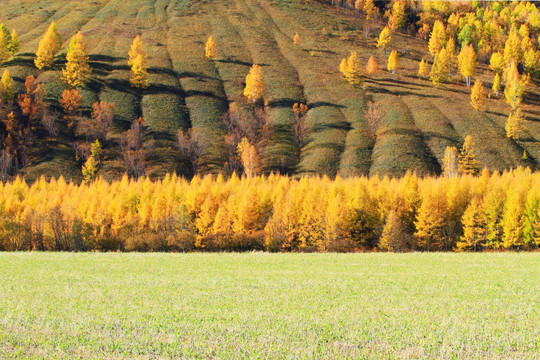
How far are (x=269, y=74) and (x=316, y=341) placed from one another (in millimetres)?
184397

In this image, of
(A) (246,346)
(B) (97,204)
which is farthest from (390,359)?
(B) (97,204)

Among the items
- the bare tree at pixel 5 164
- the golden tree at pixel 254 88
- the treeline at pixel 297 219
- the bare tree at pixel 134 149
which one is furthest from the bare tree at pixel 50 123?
the golden tree at pixel 254 88

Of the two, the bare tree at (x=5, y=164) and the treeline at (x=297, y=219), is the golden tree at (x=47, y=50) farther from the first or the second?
the treeline at (x=297, y=219)

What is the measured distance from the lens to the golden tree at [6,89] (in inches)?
5837

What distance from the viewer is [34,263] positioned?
47031 mm

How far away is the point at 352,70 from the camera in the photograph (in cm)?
19138

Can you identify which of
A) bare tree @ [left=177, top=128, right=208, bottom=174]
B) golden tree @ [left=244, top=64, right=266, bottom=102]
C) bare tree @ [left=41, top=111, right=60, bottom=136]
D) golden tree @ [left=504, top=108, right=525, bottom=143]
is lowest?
bare tree @ [left=177, top=128, right=208, bottom=174]

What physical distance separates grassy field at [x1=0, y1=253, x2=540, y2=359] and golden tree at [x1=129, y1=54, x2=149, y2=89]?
144295 mm

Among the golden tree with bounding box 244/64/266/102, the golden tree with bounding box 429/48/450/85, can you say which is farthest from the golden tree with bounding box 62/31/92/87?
the golden tree with bounding box 429/48/450/85

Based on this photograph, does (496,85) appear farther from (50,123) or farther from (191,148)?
(50,123)

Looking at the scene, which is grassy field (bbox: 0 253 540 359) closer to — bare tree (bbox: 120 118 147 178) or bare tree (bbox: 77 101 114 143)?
bare tree (bbox: 120 118 147 178)

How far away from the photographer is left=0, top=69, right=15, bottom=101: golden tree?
14825cm

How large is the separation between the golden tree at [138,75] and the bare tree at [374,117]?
82475 mm

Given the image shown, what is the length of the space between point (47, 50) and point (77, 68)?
18540 mm
